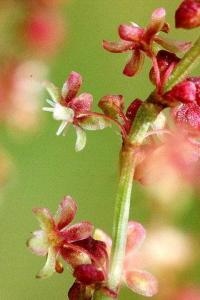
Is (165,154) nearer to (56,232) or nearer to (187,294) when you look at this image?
(56,232)

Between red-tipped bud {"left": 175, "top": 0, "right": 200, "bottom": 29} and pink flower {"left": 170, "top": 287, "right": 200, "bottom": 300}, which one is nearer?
red-tipped bud {"left": 175, "top": 0, "right": 200, "bottom": 29}

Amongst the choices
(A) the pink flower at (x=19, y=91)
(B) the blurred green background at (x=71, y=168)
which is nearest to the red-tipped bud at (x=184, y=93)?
(A) the pink flower at (x=19, y=91)

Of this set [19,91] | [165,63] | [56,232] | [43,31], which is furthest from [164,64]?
[43,31]

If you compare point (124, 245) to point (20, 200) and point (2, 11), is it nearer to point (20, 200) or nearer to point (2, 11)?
point (2, 11)

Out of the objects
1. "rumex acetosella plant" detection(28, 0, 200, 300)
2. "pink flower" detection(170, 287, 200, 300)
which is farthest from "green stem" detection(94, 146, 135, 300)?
"pink flower" detection(170, 287, 200, 300)

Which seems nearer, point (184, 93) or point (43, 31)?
→ point (184, 93)

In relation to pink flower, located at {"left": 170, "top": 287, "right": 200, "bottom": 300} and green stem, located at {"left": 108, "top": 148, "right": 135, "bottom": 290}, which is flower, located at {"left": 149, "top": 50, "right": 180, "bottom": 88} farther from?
pink flower, located at {"left": 170, "top": 287, "right": 200, "bottom": 300}
